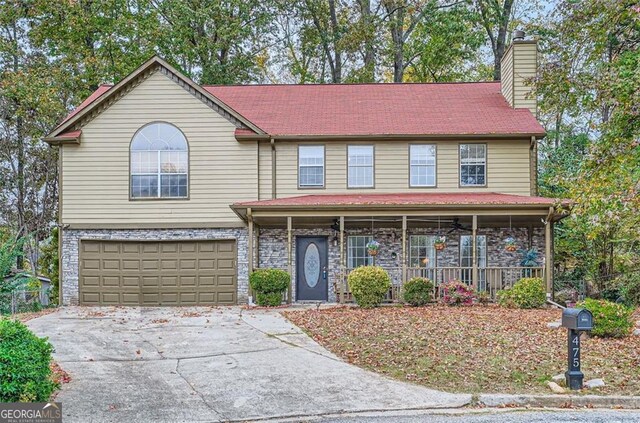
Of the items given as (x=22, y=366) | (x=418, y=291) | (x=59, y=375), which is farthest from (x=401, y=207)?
(x=22, y=366)

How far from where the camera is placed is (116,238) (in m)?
17.1

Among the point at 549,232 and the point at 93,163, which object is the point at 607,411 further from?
the point at 93,163

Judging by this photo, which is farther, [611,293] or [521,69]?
[611,293]

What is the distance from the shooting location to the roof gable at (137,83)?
55.3 ft

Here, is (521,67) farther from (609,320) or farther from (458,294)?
(609,320)

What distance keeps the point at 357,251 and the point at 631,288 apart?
798 centimetres

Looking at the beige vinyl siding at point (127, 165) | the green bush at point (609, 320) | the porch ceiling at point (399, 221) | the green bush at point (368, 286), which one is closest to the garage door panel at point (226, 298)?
the beige vinyl siding at point (127, 165)

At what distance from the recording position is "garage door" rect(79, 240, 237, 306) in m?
17.1

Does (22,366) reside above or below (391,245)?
below

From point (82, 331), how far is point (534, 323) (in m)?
9.02

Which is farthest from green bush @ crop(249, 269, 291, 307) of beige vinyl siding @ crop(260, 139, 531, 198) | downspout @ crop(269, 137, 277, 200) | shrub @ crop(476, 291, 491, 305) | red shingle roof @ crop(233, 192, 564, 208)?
shrub @ crop(476, 291, 491, 305)

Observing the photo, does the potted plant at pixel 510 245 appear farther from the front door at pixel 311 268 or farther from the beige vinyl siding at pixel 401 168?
the front door at pixel 311 268

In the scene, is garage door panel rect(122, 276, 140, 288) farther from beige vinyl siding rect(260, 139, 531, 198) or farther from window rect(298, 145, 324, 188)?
window rect(298, 145, 324, 188)

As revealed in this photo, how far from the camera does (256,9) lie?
92.9 ft
